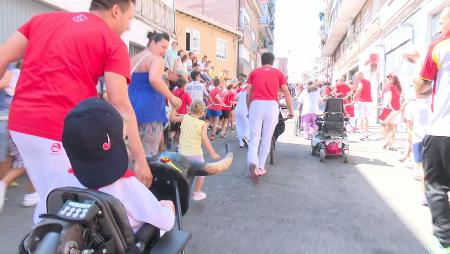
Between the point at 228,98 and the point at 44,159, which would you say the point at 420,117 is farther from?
the point at 228,98

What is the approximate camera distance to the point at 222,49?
34688 millimetres

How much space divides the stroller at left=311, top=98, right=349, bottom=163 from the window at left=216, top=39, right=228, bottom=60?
24.9 meters

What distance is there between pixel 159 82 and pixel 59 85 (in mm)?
1853

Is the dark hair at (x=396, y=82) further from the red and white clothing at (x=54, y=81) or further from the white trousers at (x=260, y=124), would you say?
the red and white clothing at (x=54, y=81)

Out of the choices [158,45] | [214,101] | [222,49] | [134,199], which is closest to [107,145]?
[134,199]

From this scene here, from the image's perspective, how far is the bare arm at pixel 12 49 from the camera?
238cm

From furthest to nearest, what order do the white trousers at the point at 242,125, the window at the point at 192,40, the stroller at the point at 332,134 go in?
the window at the point at 192,40 → the white trousers at the point at 242,125 → the stroller at the point at 332,134

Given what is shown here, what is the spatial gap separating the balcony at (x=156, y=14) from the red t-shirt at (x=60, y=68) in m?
14.5

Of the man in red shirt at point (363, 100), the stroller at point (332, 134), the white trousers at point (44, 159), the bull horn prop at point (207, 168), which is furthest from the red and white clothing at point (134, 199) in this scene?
the man in red shirt at point (363, 100)

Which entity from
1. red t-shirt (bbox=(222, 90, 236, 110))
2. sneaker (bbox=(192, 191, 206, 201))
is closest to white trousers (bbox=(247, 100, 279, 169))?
sneaker (bbox=(192, 191, 206, 201))

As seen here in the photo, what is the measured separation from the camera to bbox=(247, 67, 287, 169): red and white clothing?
21.9 ft

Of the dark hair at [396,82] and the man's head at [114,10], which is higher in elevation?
the dark hair at [396,82]

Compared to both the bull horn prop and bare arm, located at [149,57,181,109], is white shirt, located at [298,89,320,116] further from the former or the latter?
the bull horn prop

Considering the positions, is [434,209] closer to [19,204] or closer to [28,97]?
[28,97]
